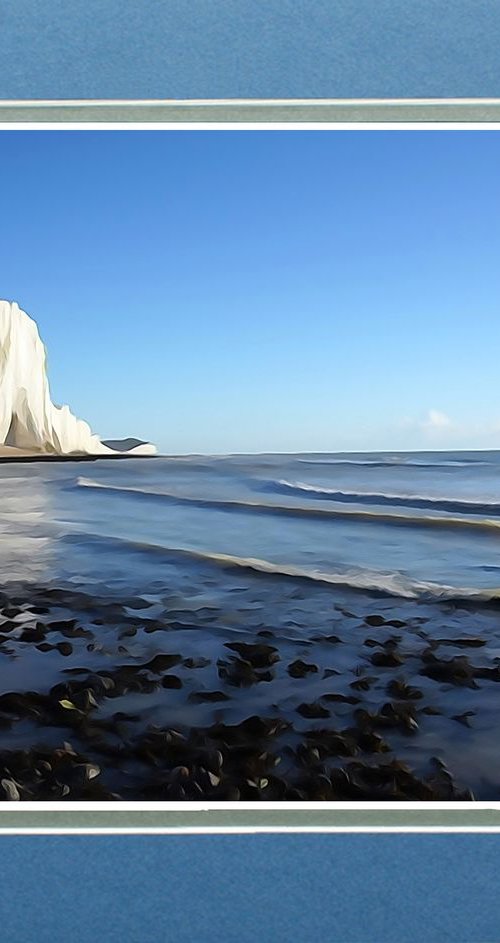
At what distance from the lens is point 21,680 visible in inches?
103

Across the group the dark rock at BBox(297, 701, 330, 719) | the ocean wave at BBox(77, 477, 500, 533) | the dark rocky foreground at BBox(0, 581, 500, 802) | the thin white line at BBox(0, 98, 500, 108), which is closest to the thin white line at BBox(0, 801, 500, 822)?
the dark rocky foreground at BBox(0, 581, 500, 802)

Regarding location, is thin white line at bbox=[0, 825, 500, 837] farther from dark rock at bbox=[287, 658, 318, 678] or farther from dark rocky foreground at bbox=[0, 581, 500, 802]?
dark rock at bbox=[287, 658, 318, 678]

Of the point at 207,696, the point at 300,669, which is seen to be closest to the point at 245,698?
the point at 207,696

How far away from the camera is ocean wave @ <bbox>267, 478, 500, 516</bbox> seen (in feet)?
9.62

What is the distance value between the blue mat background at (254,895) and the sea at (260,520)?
3.25ft

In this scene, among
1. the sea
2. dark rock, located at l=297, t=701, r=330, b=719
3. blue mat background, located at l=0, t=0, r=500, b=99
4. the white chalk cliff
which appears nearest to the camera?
Result: blue mat background, located at l=0, t=0, r=500, b=99

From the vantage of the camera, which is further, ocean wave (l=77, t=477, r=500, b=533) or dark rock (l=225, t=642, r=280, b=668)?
ocean wave (l=77, t=477, r=500, b=533)

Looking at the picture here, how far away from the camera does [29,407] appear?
2.69 metres

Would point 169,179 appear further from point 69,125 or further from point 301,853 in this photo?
point 301,853

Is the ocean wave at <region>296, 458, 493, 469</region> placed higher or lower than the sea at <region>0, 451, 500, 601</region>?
higher

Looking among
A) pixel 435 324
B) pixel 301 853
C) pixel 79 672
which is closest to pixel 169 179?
pixel 435 324

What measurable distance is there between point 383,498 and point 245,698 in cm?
91

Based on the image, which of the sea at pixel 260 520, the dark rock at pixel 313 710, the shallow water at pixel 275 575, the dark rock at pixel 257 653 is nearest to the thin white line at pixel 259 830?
the shallow water at pixel 275 575

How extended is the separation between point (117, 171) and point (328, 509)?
1288 millimetres
